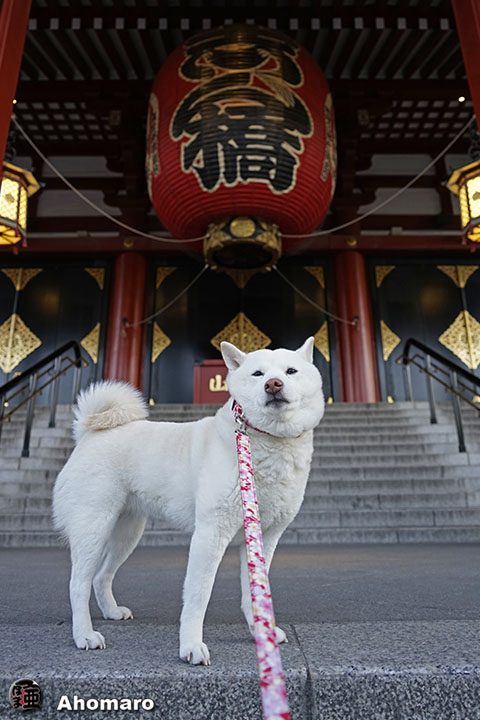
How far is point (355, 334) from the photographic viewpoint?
8.52 metres

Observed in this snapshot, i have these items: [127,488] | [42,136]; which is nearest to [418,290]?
[42,136]

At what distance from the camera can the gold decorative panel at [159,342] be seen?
9038 mm

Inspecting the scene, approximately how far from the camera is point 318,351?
8891 mm

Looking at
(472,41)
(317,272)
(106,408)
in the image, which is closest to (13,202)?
(106,408)

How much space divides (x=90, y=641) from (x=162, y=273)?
8.64 metres

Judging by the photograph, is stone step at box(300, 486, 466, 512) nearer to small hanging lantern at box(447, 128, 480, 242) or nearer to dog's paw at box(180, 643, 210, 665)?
small hanging lantern at box(447, 128, 480, 242)

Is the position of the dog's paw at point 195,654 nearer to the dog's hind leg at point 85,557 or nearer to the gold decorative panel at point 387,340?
the dog's hind leg at point 85,557

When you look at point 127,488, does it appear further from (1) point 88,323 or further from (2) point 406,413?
(1) point 88,323

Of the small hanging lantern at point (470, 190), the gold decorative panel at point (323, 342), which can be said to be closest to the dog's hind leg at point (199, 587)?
the small hanging lantern at point (470, 190)

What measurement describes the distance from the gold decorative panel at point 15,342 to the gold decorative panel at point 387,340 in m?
6.68

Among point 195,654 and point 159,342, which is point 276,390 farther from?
point 159,342

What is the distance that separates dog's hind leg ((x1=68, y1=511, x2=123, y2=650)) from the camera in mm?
1273

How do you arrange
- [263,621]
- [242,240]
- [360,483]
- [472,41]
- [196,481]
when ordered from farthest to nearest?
1. [242,240]
2. [360,483]
3. [472,41]
4. [196,481]
5. [263,621]

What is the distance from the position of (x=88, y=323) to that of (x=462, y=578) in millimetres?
8164
